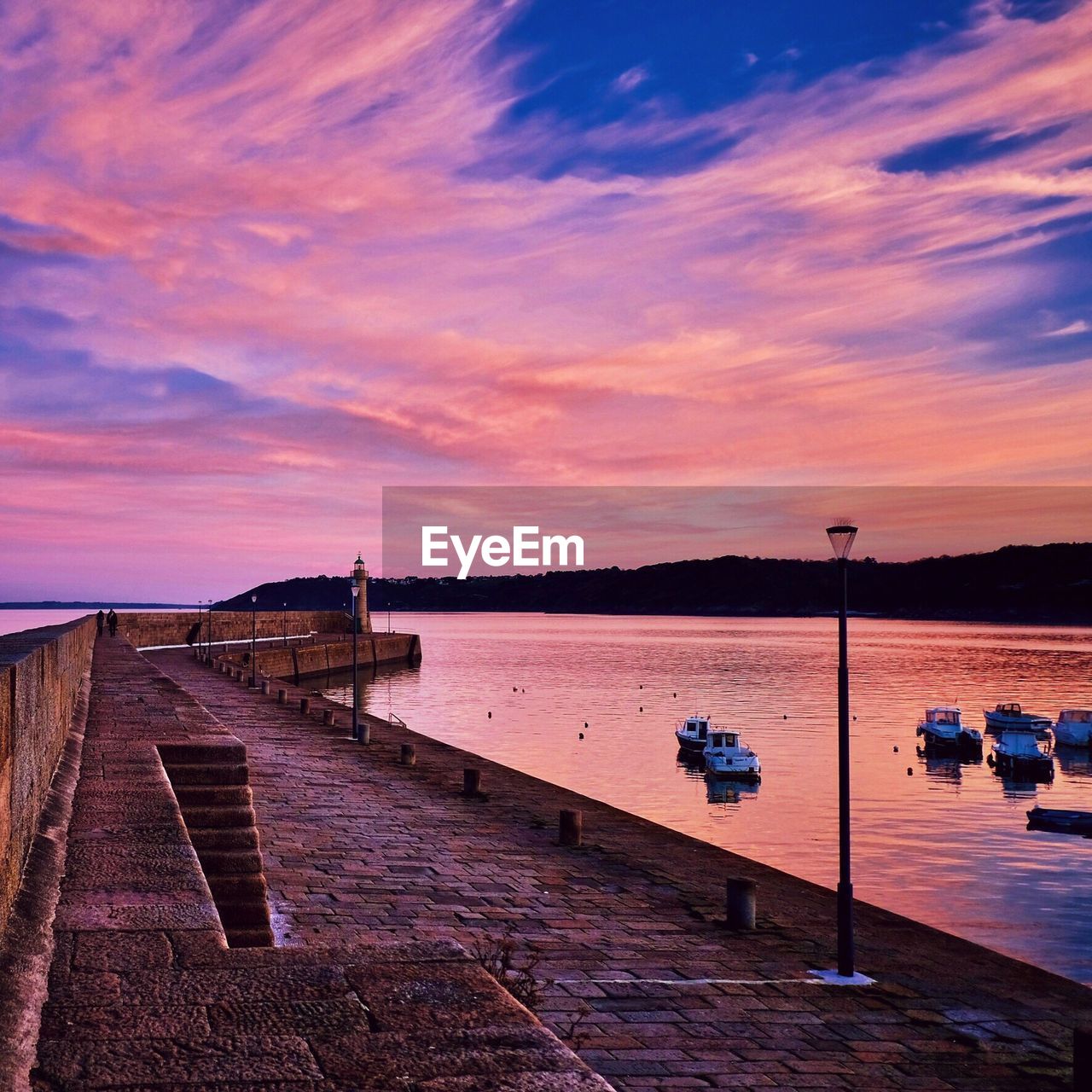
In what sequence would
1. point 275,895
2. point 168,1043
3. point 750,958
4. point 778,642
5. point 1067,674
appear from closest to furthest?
1. point 168,1043
2. point 750,958
3. point 275,895
4. point 1067,674
5. point 778,642

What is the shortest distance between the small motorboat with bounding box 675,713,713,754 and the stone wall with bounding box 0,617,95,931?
4158 cm

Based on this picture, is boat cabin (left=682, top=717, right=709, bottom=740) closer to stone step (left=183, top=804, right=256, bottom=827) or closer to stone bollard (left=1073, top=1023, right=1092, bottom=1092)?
stone step (left=183, top=804, right=256, bottom=827)

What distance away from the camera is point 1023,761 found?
46.1 m

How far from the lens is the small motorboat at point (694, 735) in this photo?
47.9 metres

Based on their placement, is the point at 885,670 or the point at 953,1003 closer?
the point at 953,1003

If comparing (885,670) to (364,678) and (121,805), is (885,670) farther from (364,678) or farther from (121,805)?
(121,805)

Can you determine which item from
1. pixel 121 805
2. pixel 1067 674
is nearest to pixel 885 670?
pixel 1067 674

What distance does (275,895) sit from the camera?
40.7ft

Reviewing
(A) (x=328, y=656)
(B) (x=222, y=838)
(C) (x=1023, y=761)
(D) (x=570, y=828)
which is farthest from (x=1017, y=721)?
(B) (x=222, y=838)

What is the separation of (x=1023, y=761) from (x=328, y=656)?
50.9 meters

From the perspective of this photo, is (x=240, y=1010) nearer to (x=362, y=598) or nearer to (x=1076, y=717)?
(x=1076, y=717)

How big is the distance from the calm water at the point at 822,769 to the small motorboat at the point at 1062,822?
0.59m

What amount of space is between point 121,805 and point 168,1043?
4.13 m

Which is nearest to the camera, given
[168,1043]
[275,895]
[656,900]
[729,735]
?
[168,1043]
